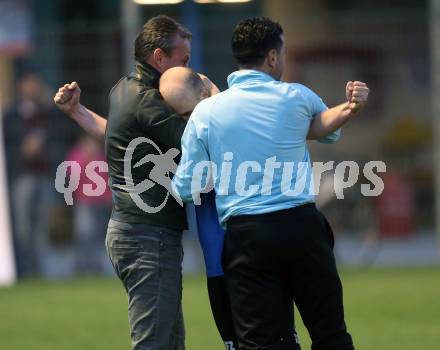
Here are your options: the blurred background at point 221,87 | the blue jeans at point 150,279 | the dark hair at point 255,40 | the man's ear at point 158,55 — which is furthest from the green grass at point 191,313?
the dark hair at point 255,40

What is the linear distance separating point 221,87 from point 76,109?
7955 millimetres

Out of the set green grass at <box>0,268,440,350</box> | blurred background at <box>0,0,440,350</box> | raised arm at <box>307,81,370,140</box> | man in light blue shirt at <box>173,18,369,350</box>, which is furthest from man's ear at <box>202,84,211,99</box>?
blurred background at <box>0,0,440,350</box>

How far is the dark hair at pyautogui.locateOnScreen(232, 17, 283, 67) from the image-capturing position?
19.7ft

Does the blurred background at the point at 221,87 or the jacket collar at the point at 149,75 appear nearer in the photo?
the jacket collar at the point at 149,75

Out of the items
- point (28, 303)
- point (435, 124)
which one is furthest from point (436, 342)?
point (435, 124)

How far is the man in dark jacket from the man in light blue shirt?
382mm

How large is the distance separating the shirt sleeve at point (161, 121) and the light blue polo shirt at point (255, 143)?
0.78 ft

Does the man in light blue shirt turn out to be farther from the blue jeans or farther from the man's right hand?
the man's right hand

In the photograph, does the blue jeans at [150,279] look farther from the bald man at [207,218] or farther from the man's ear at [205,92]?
the man's ear at [205,92]

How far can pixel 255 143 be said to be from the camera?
5.97 metres

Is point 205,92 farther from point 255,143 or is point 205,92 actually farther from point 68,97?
point 68,97

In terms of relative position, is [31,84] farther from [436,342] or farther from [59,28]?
[436,342]

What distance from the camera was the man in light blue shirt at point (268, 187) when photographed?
5.96m

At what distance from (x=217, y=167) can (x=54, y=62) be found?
396 inches
